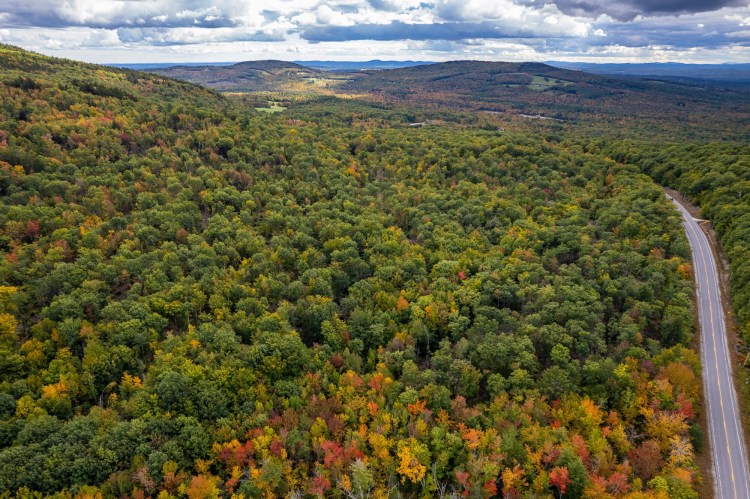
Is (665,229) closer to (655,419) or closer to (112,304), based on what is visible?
(655,419)

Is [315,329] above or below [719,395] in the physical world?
above

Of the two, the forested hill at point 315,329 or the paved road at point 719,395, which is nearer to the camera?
the forested hill at point 315,329

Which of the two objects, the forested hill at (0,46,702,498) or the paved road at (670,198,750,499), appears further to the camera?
the paved road at (670,198,750,499)

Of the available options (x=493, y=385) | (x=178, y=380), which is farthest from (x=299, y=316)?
(x=493, y=385)

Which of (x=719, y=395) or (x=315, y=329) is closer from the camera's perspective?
(x=719, y=395)
